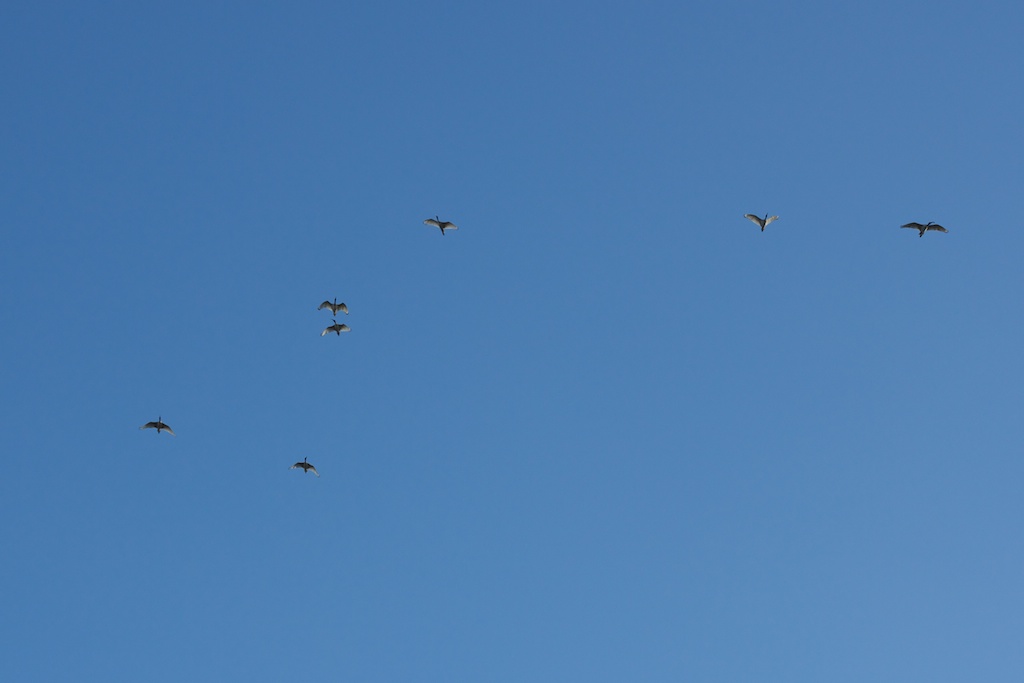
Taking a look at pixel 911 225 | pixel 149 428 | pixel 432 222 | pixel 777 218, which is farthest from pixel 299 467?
pixel 911 225

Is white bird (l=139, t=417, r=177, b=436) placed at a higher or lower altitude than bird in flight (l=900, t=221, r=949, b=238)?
lower

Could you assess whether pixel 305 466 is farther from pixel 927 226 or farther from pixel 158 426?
pixel 927 226

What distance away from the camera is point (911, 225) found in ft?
305

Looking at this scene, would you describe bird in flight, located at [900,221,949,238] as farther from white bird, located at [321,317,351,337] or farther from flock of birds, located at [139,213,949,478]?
white bird, located at [321,317,351,337]

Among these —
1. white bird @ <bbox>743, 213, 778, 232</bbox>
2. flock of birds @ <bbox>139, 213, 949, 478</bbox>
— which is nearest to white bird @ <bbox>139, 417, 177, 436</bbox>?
A: flock of birds @ <bbox>139, 213, 949, 478</bbox>

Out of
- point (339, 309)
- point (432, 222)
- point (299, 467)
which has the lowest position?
point (299, 467)

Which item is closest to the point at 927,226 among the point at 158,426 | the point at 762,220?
the point at 762,220

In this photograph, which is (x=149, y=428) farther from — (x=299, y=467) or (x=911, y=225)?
(x=911, y=225)

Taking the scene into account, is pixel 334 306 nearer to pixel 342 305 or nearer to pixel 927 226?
pixel 342 305

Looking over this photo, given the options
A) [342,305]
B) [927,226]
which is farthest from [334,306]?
[927,226]

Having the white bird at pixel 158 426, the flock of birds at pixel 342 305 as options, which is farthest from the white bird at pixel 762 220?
the white bird at pixel 158 426

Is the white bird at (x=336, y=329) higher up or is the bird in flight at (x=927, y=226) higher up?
the bird in flight at (x=927, y=226)

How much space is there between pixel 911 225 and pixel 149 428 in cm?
6125

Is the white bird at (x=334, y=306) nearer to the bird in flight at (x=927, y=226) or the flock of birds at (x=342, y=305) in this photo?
the flock of birds at (x=342, y=305)
